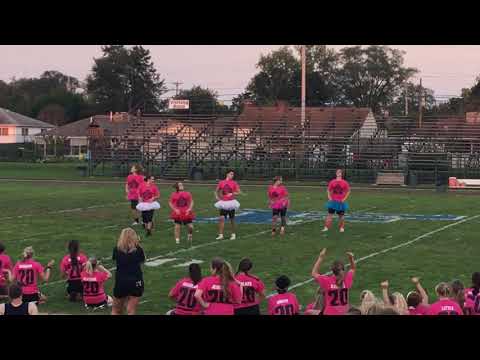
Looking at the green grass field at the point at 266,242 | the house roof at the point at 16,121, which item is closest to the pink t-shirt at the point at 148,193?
the green grass field at the point at 266,242

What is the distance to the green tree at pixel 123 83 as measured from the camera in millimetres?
103625

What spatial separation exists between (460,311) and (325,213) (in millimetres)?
17196

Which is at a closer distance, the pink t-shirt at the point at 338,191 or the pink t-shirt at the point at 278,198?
the pink t-shirt at the point at 278,198

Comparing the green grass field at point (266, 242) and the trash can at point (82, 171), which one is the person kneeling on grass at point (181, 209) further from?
the trash can at point (82, 171)

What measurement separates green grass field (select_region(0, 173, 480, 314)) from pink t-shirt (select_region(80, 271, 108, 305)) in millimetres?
253

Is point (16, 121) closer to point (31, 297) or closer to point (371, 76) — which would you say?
point (371, 76)

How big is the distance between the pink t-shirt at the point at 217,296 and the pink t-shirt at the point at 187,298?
0.88ft

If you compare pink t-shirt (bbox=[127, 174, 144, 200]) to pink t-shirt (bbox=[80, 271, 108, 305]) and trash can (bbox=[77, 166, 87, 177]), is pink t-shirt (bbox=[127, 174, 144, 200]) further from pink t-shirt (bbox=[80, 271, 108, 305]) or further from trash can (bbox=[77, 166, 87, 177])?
trash can (bbox=[77, 166, 87, 177])

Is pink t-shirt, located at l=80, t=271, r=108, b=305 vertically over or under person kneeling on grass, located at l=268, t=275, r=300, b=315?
under

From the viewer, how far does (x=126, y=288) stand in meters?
9.74

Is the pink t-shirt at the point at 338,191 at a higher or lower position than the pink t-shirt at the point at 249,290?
higher

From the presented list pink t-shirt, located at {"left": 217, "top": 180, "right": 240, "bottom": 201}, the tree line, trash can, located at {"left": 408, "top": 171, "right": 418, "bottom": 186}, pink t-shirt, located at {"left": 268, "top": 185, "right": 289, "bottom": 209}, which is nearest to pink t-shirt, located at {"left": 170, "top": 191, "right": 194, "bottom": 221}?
pink t-shirt, located at {"left": 217, "top": 180, "right": 240, "bottom": 201}

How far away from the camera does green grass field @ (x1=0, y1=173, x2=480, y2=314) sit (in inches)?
544
